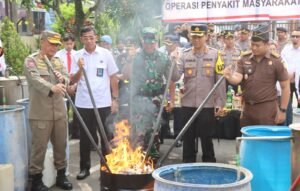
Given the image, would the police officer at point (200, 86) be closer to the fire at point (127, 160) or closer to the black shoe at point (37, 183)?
the fire at point (127, 160)

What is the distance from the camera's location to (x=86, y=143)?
5594 mm

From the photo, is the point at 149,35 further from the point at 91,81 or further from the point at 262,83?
the point at 262,83

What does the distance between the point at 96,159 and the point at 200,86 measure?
207 cm

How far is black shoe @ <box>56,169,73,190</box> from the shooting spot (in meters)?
5.24

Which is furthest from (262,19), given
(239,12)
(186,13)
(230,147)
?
(230,147)

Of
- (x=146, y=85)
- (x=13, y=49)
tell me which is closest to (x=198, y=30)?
(x=146, y=85)

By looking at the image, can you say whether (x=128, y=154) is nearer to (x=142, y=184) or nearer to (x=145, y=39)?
(x=142, y=184)

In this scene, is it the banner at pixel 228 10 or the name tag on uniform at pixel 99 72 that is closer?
the name tag on uniform at pixel 99 72

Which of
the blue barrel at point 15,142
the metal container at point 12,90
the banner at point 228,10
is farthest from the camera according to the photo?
the banner at point 228,10

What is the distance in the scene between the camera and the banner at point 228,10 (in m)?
5.96

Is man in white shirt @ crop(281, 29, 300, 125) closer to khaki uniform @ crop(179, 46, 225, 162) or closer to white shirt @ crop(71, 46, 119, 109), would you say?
khaki uniform @ crop(179, 46, 225, 162)

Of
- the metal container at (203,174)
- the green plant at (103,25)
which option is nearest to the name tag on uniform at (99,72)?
the metal container at (203,174)

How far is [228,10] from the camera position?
639cm

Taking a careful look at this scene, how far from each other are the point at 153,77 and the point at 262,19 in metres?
1.79
